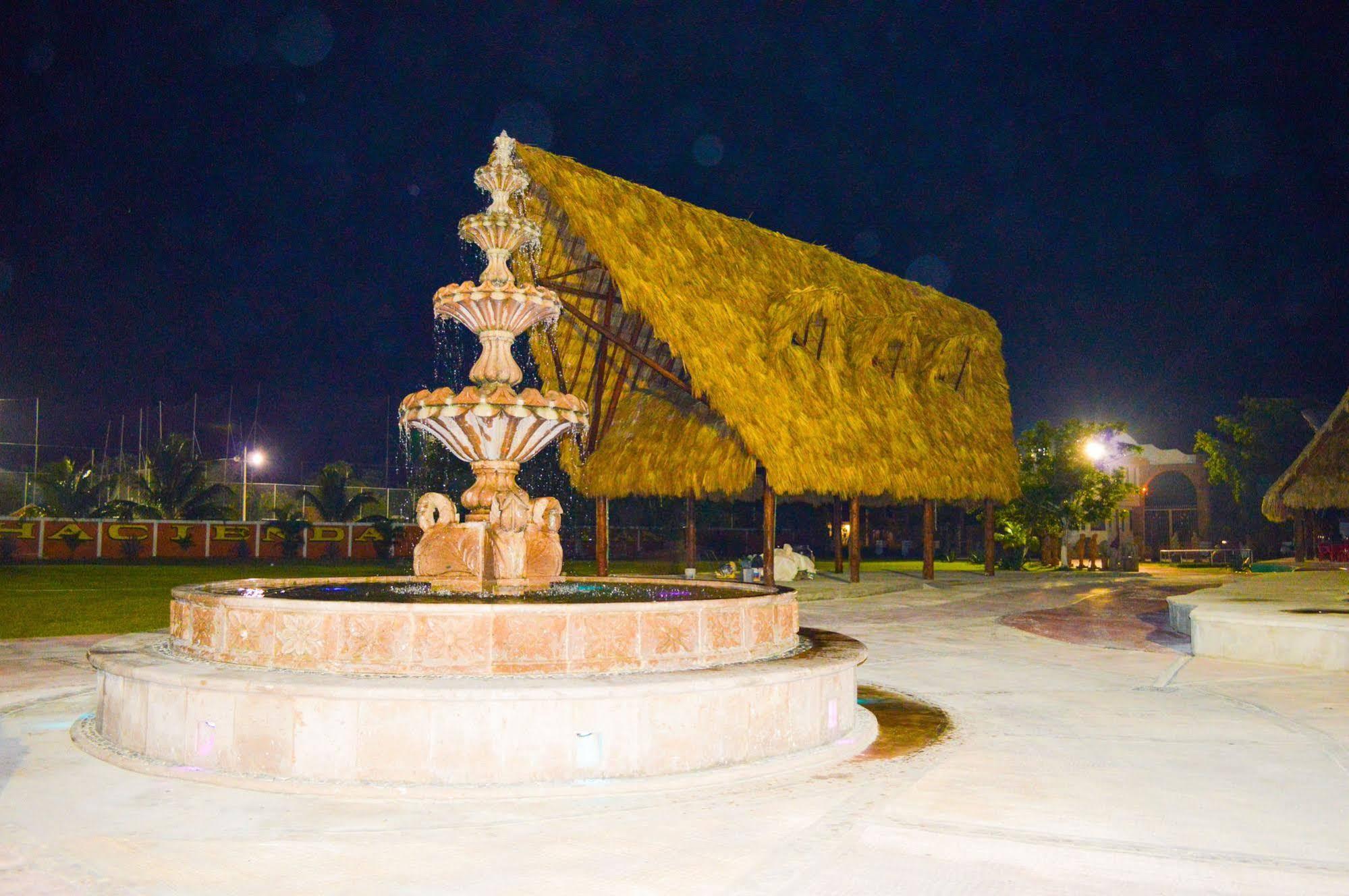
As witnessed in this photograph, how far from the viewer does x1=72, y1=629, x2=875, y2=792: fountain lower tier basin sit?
5.99 m

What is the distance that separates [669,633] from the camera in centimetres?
707

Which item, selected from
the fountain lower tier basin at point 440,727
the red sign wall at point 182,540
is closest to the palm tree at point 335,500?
the red sign wall at point 182,540

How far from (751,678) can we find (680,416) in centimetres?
1664

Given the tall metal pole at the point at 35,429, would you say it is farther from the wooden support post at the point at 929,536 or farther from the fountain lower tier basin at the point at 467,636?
the fountain lower tier basin at the point at 467,636

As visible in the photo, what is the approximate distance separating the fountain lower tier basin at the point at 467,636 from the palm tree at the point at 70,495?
113ft

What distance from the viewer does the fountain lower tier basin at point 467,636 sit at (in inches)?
262

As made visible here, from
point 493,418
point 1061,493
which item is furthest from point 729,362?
point 1061,493

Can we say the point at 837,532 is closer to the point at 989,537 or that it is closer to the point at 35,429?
the point at 989,537

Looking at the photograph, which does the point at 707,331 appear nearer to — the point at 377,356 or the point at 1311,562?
the point at 1311,562

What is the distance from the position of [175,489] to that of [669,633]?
37210 mm

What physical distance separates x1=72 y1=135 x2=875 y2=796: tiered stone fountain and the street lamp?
37.8 m

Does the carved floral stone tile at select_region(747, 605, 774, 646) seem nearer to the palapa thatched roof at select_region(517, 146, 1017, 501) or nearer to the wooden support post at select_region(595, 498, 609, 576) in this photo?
the palapa thatched roof at select_region(517, 146, 1017, 501)

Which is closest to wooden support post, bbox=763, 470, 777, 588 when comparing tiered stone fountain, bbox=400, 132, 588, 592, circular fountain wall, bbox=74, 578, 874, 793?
tiered stone fountain, bbox=400, 132, 588, 592

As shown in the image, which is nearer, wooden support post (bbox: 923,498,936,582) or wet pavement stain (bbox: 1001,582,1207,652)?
wet pavement stain (bbox: 1001,582,1207,652)
